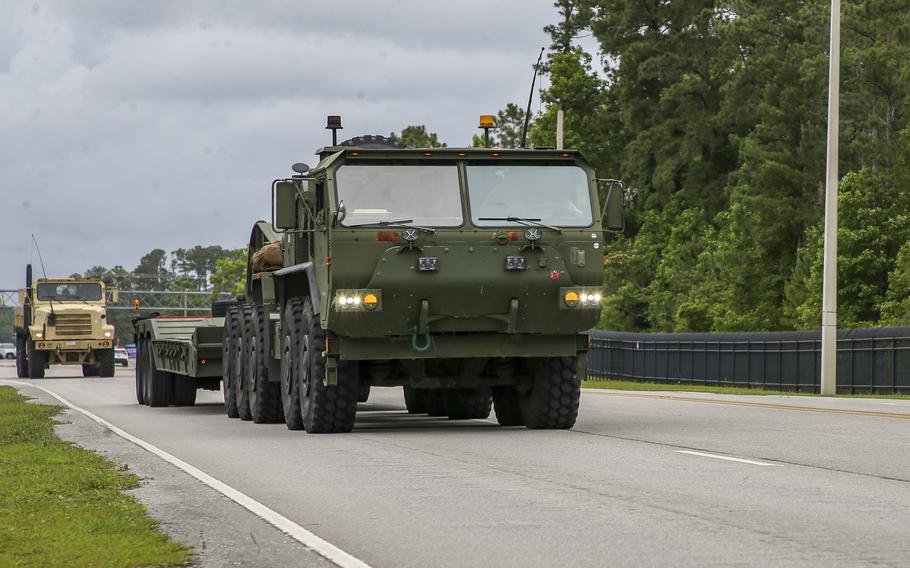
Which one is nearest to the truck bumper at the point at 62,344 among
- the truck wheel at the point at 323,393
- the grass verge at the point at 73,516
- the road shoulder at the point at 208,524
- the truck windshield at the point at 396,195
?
the truck wheel at the point at 323,393

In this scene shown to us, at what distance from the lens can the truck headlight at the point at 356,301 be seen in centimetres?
1817

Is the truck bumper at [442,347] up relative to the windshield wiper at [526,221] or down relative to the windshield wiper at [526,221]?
down

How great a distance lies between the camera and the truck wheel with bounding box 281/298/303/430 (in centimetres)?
1992

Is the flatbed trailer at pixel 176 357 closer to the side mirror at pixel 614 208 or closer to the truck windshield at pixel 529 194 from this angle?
the truck windshield at pixel 529 194

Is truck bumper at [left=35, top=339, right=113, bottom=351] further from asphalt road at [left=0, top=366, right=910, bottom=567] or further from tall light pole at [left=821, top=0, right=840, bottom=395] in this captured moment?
asphalt road at [left=0, top=366, right=910, bottom=567]

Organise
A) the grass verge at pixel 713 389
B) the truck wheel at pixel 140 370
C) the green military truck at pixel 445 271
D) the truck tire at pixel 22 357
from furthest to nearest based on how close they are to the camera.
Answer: the truck tire at pixel 22 357 < the grass verge at pixel 713 389 < the truck wheel at pixel 140 370 < the green military truck at pixel 445 271

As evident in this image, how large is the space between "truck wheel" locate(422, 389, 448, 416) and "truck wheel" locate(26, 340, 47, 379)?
33185 mm

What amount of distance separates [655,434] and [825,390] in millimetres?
18405

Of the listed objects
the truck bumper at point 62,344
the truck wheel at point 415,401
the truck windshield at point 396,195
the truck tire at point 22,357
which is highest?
the truck windshield at point 396,195

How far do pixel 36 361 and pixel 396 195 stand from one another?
39362 mm

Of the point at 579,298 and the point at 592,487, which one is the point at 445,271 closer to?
the point at 579,298

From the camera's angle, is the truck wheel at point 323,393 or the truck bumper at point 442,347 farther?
the truck wheel at point 323,393

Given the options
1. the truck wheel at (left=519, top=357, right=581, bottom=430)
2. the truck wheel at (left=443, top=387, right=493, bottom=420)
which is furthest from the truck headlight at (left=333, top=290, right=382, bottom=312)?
the truck wheel at (left=443, top=387, right=493, bottom=420)

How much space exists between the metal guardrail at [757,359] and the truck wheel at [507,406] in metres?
17.5
